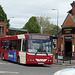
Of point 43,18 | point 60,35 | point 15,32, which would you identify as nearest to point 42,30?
point 43,18

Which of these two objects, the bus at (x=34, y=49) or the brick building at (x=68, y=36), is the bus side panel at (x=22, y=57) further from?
the brick building at (x=68, y=36)

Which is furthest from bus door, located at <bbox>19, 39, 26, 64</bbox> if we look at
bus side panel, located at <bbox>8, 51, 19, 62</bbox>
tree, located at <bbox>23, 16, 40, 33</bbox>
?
tree, located at <bbox>23, 16, 40, 33</bbox>

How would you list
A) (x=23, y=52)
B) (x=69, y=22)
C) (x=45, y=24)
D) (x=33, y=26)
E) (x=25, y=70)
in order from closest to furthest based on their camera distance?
(x=25, y=70) → (x=23, y=52) → (x=69, y=22) → (x=45, y=24) → (x=33, y=26)

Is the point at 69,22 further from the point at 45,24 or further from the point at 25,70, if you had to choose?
the point at 45,24

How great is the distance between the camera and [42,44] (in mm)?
19609

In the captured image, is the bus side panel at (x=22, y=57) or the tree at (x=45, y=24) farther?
the tree at (x=45, y=24)

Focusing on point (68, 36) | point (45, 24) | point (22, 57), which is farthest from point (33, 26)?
point (22, 57)

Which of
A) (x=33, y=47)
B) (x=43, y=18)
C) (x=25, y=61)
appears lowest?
(x=25, y=61)

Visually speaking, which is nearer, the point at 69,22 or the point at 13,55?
the point at 13,55

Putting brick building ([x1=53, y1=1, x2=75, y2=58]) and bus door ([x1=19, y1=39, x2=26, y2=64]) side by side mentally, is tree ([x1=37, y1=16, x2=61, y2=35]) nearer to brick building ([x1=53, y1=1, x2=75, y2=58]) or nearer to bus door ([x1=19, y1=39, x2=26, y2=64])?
brick building ([x1=53, y1=1, x2=75, y2=58])

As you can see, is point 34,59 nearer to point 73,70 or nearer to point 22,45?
point 22,45

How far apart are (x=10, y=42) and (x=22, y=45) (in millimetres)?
3918

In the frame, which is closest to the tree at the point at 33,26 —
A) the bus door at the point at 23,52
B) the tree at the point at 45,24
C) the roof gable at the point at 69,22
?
the tree at the point at 45,24

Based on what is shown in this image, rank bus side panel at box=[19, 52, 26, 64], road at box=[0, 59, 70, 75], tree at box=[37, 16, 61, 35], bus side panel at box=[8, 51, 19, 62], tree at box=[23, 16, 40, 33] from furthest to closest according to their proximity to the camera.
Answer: tree at box=[23, 16, 40, 33] < tree at box=[37, 16, 61, 35] < bus side panel at box=[8, 51, 19, 62] < bus side panel at box=[19, 52, 26, 64] < road at box=[0, 59, 70, 75]
